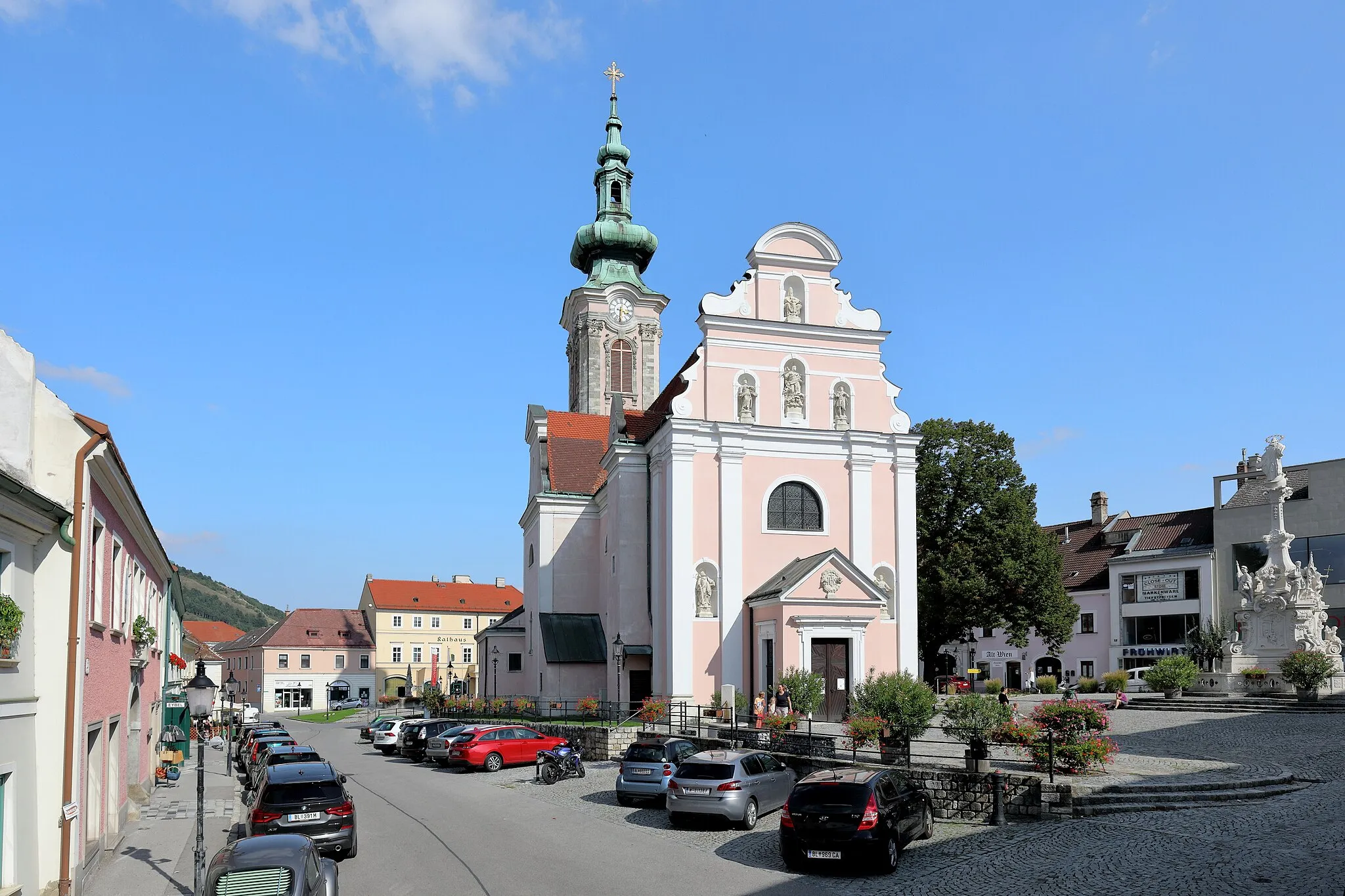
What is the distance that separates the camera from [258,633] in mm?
93062

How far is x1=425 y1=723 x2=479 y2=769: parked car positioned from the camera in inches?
1264

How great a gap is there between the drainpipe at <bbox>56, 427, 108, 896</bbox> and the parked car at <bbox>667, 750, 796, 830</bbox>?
360 inches

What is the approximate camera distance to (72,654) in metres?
13.7

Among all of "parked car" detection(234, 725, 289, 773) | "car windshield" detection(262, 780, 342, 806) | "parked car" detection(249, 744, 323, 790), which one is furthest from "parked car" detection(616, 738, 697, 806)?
"parked car" detection(234, 725, 289, 773)

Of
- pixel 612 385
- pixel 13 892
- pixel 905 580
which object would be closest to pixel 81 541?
pixel 13 892

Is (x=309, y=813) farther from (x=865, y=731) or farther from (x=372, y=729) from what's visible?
(x=372, y=729)

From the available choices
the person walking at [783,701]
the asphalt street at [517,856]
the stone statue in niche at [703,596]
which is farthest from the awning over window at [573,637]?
the asphalt street at [517,856]

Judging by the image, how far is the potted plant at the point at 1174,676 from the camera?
35.9 metres

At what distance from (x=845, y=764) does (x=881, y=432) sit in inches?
849

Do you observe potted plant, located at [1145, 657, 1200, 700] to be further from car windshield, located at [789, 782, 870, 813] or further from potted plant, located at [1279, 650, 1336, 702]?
car windshield, located at [789, 782, 870, 813]

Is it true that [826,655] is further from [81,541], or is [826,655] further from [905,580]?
[81,541]

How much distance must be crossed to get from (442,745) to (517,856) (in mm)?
17113

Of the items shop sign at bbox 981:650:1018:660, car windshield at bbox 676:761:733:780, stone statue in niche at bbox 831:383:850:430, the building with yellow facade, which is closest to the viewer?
car windshield at bbox 676:761:733:780

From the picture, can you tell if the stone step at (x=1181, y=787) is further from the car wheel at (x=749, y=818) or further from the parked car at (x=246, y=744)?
the parked car at (x=246, y=744)
